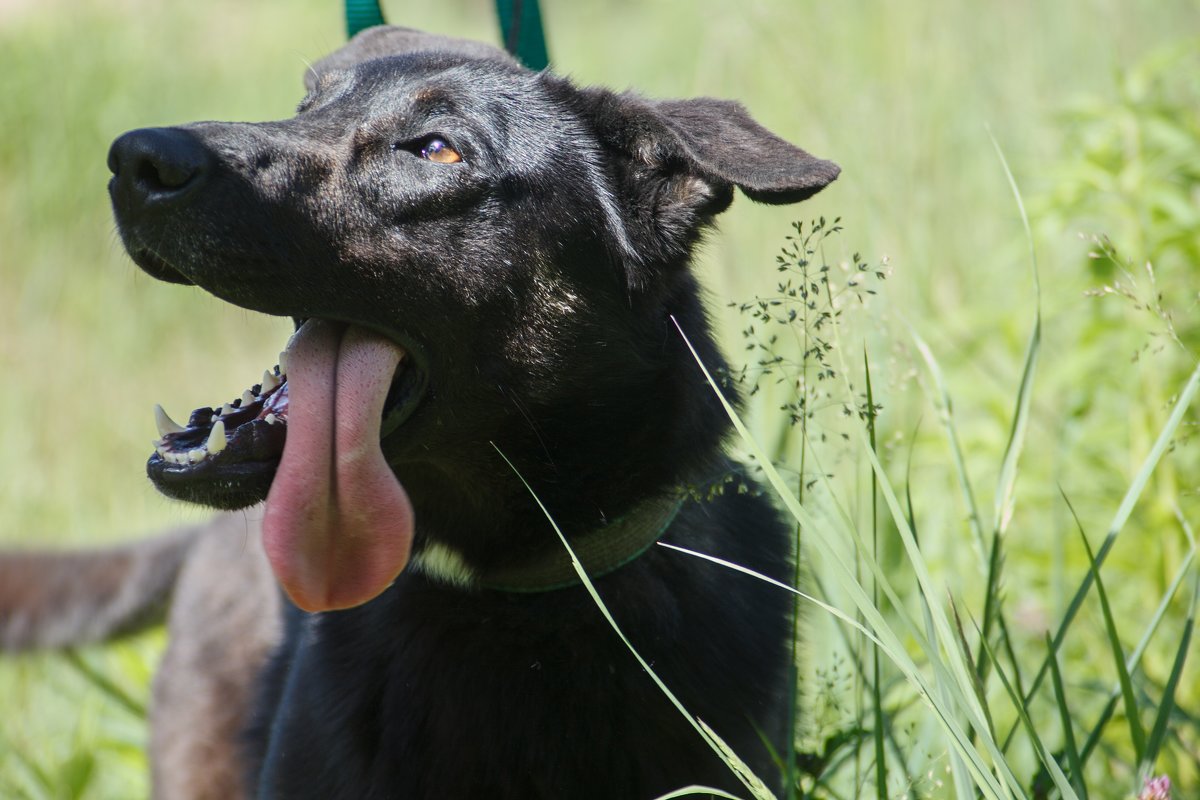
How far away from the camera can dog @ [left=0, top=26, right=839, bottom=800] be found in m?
2.10

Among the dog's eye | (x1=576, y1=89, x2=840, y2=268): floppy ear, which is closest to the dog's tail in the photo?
the dog's eye

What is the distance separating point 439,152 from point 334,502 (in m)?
0.73

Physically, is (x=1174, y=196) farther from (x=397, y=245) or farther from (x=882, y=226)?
(x=397, y=245)

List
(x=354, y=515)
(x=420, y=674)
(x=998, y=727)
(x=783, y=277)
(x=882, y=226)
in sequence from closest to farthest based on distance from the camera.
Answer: (x=354, y=515)
(x=420, y=674)
(x=998, y=727)
(x=882, y=226)
(x=783, y=277)

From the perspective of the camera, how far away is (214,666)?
345cm

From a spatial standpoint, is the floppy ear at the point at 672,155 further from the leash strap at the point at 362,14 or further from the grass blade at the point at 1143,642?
the leash strap at the point at 362,14

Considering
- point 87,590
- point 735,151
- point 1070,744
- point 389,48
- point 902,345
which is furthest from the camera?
point 87,590

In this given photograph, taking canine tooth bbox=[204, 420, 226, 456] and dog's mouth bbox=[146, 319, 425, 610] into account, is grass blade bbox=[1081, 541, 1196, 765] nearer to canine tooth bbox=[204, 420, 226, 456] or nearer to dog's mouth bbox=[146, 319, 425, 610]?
dog's mouth bbox=[146, 319, 425, 610]

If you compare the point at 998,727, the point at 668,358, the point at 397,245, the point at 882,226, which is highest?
the point at 882,226

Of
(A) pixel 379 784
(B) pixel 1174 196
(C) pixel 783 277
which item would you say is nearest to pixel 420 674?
(A) pixel 379 784

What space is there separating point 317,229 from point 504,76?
23.8 inches

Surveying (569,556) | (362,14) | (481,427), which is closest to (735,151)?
(481,427)

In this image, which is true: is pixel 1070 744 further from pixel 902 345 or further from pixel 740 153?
pixel 740 153

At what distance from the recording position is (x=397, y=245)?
2.23 metres
